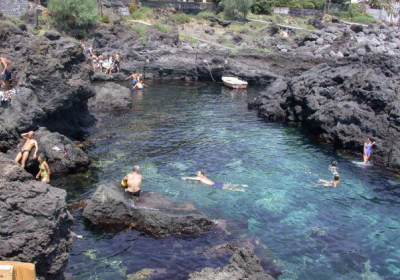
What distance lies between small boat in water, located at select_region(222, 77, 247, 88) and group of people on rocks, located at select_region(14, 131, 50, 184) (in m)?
28.9

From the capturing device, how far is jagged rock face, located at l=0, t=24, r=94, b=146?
21.4 m

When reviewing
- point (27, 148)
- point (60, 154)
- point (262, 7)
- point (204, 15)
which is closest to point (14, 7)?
point (204, 15)

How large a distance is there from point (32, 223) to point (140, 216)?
6488 mm

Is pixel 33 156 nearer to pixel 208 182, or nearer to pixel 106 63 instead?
pixel 208 182

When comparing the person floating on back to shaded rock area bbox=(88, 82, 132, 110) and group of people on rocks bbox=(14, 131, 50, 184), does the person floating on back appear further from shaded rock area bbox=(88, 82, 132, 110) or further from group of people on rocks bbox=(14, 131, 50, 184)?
shaded rock area bbox=(88, 82, 132, 110)

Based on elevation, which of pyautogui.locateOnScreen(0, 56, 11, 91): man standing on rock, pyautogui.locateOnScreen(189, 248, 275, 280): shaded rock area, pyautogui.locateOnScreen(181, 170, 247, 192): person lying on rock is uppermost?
pyautogui.locateOnScreen(0, 56, 11, 91): man standing on rock

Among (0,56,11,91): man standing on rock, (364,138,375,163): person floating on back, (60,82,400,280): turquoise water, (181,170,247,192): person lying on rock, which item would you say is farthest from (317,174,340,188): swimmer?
(0,56,11,91): man standing on rock

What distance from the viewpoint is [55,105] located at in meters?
23.8

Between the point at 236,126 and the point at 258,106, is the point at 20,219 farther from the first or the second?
the point at 258,106

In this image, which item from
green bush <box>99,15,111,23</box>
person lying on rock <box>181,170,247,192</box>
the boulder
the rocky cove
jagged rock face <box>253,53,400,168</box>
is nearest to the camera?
the rocky cove

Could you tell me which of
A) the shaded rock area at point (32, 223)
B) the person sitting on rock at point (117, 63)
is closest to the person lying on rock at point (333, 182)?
the shaded rock area at point (32, 223)

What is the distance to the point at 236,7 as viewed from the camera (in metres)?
72.6

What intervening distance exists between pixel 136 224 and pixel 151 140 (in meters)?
10.9

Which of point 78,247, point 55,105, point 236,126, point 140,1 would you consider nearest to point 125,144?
point 55,105
